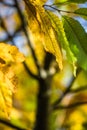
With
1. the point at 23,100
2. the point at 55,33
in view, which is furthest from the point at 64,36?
the point at 23,100

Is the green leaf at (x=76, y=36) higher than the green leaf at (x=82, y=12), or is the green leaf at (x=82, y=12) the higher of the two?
the green leaf at (x=82, y=12)

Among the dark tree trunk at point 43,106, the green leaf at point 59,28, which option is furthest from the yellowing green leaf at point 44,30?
the dark tree trunk at point 43,106

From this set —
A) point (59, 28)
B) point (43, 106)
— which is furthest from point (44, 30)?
point (43, 106)

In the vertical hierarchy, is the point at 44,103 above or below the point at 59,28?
below

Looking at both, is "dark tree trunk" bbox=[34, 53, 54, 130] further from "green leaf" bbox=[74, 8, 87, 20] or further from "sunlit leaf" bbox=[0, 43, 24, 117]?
"green leaf" bbox=[74, 8, 87, 20]

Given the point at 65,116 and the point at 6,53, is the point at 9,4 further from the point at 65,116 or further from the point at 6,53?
the point at 65,116

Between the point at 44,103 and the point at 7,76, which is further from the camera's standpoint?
the point at 44,103

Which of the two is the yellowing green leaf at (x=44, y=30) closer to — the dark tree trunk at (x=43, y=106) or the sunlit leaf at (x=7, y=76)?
the sunlit leaf at (x=7, y=76)

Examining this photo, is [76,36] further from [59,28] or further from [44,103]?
[44,103]

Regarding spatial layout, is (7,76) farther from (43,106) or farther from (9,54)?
(43,106)
